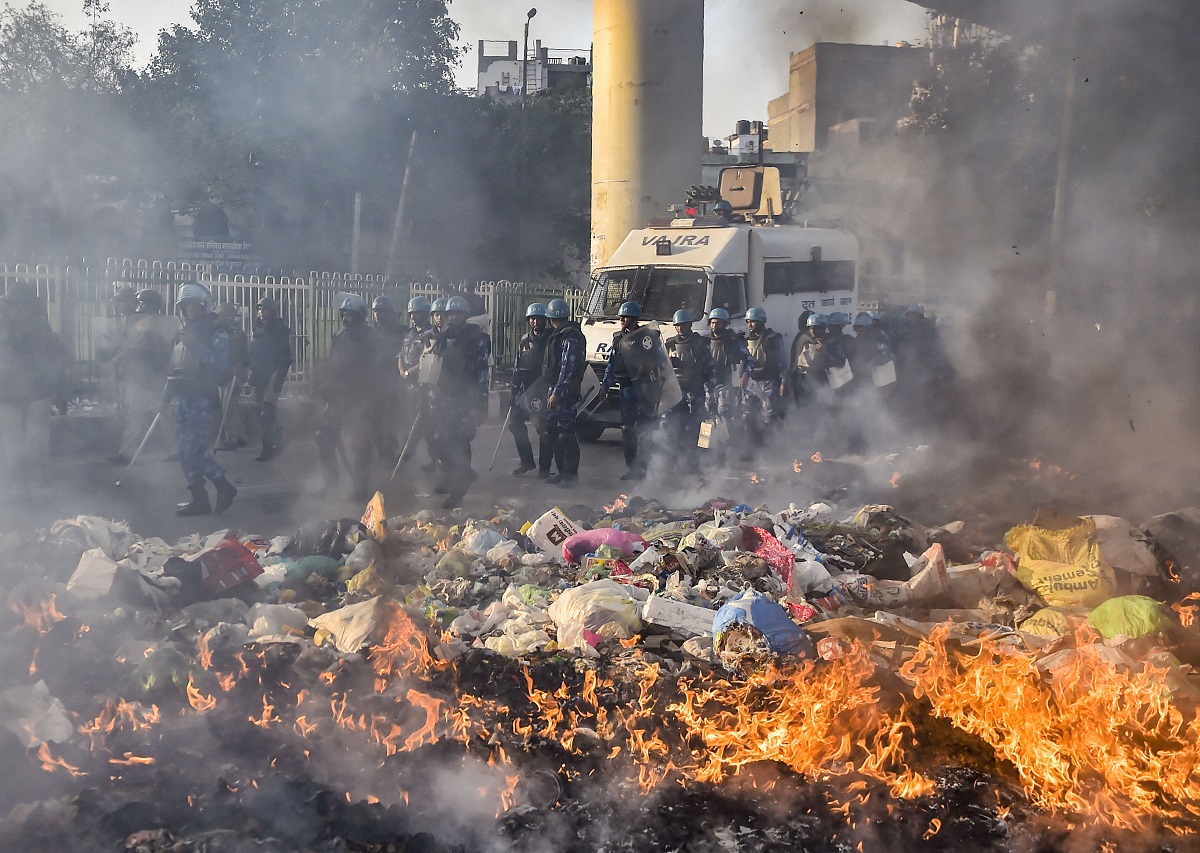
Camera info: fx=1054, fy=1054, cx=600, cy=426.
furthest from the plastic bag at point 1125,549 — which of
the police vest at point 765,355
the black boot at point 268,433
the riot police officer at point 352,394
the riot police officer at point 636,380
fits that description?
the black boot at point 268,433

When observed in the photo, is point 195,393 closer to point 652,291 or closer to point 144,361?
point 144,361

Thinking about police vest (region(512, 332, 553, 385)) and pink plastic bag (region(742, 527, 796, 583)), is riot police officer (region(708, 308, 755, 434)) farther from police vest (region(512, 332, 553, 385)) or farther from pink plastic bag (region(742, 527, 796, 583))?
pink plastic bag (region(742, 527, 796, 583))

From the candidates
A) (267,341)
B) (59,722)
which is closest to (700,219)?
(267,341)

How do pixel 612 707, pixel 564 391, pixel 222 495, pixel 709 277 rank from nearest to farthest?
Answer: pixel 612 707, pixel 222 495, pixel 564 391, pixel 709 277

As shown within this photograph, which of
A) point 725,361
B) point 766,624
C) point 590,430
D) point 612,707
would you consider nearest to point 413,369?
point 725,361

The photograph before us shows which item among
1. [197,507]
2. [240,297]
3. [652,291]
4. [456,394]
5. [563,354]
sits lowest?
[197,507]

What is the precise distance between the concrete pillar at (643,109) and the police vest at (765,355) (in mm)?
7557

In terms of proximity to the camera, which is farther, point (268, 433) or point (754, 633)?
point (268, 433)

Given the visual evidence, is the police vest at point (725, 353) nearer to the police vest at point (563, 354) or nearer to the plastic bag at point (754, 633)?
the police vest at point (563, 354)

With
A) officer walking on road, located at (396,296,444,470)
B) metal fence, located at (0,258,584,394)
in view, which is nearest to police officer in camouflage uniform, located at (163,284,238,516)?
officer walking on road, located at (396,296,444,470)

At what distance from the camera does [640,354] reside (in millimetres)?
9758

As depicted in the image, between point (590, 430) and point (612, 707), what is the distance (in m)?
7.94

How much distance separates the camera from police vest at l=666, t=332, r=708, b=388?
10.2 meters

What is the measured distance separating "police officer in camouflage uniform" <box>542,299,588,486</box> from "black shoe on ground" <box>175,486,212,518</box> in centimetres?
305
